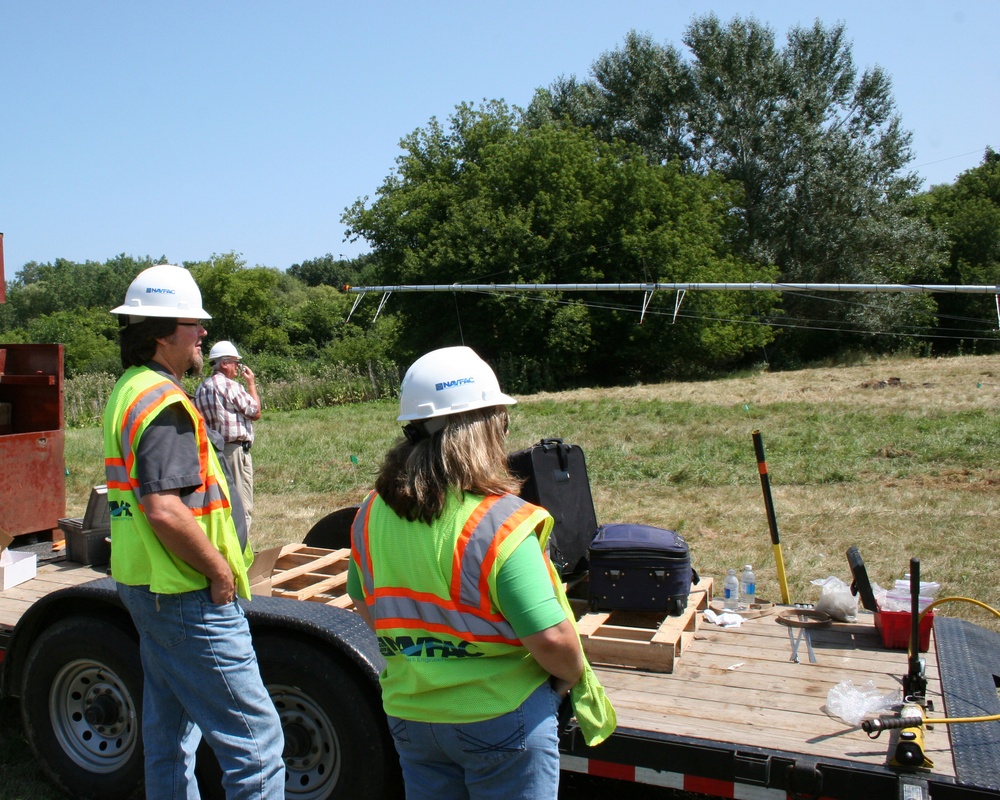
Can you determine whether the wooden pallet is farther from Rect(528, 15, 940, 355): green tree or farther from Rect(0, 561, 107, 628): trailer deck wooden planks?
Rect(528, 15, 940, 355): green tree

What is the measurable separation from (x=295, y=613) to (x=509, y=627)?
1.66m

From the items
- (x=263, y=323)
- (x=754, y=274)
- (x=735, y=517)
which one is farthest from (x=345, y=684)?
(x=263, y=323)

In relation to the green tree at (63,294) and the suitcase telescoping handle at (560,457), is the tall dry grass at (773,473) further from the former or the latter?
the green tree at (63,294)

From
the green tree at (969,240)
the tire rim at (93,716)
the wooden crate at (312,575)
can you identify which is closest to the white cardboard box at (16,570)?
the tire rim at (93,716)

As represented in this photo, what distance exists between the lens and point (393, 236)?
133ft

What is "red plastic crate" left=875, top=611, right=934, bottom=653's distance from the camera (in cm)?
381

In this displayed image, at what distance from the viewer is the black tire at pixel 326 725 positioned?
10.6 feet

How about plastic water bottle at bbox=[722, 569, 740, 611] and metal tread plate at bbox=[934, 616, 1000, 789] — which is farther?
plastic water bottle at bbox=[722, 569, 740, 611]

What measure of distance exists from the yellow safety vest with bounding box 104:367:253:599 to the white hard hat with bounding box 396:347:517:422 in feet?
3.07

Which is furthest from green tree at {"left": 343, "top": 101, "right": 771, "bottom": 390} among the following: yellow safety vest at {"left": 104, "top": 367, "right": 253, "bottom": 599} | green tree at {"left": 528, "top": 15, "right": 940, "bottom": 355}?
yellow safety vest at {"left": 104, "top": 367, "right": 253, "bottom": 599}

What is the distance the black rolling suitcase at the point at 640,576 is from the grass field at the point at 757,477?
271 cm

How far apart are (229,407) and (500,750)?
6105mm

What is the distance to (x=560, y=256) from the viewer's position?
125 feet

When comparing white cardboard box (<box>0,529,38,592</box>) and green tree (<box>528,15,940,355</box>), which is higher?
green tree (<box>528,15,940,355</box>)
